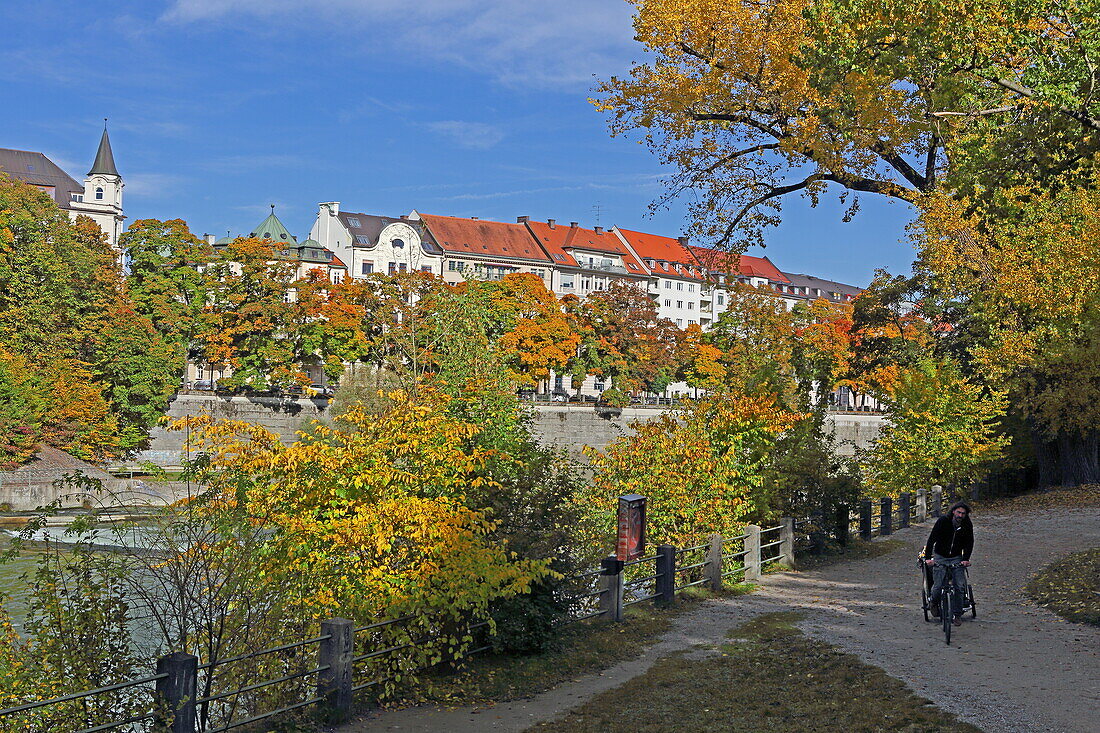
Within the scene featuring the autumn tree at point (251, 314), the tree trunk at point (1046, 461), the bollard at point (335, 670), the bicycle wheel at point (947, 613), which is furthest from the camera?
the autumn tree at point (251, 314)

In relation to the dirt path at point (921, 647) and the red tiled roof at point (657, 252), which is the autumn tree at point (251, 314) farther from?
the red tiled roof at point (657, 252)

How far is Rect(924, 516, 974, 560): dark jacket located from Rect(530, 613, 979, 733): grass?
230 centimetres

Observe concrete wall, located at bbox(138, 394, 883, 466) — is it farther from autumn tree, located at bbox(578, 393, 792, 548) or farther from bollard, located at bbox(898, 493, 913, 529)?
autumn tree, located at bbox(578, 393, 792, 548)

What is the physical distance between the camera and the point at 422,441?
10547 millimetres

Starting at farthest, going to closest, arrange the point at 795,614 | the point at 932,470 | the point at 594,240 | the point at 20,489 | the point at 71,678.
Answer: the point at 594,240 < the point at 20,489 < the point at 932,470 < the point at 795,614 < the point at 71,678

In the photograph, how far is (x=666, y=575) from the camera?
14773mm

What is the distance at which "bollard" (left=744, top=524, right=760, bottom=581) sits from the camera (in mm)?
17000

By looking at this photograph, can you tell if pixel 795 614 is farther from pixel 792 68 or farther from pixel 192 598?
pixel 792 68

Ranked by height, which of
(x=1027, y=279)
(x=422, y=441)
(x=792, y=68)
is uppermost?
(x=792, y=68)

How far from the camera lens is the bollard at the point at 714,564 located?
1597cm

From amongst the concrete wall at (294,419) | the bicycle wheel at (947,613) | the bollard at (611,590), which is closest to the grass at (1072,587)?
the bicycle wheel at (947,613)

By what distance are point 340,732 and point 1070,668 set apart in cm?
724

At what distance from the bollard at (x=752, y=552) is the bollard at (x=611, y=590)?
4.30m

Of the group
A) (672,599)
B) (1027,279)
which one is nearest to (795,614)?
(672,599)
